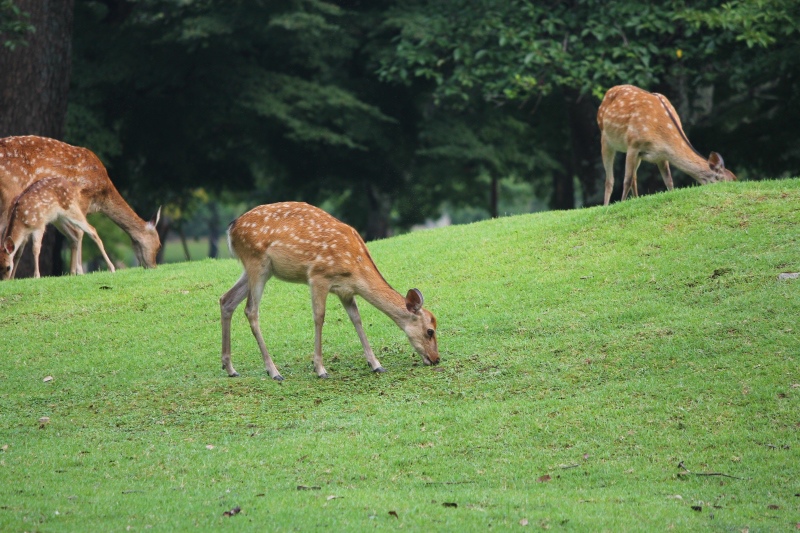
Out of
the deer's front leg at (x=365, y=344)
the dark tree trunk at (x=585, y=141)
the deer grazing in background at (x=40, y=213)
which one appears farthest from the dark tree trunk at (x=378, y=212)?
the deer's front leg at (x=365, y=344)

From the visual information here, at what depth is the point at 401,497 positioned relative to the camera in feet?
24.1

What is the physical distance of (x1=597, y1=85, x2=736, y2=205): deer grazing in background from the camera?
47.1 feet

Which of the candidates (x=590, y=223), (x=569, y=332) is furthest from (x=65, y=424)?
(x=590, y=223)

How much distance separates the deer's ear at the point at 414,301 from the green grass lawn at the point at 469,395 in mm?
598

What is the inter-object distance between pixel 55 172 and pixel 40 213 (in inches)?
34.5

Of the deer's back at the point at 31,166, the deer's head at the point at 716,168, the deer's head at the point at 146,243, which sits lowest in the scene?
the deer's head at the point at 146,243

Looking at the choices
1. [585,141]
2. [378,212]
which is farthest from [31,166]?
[378,212]

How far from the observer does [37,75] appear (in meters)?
19.0

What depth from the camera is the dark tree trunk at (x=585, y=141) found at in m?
22.1

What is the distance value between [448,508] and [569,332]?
4.15 metres

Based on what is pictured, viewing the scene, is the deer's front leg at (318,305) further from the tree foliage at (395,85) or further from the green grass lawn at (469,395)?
the tree foliage at (395,85)

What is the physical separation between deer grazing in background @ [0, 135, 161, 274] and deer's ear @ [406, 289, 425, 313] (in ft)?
21.9

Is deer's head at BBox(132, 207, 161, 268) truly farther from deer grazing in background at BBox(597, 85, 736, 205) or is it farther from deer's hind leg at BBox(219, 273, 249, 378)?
deer grazing in background at BBox(597, 85, 736, 205)

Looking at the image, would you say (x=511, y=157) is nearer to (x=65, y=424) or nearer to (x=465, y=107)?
(x=465, y=107)
